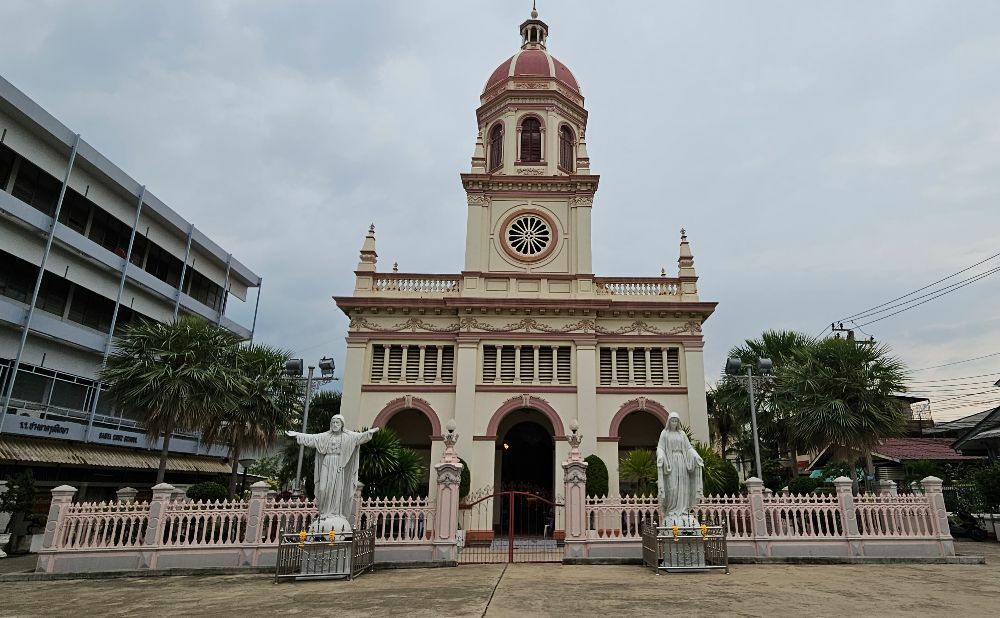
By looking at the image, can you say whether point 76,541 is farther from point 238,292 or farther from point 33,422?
point 238,292

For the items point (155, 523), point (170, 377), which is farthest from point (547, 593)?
point (170, 377)

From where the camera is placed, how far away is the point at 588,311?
24.9 meters

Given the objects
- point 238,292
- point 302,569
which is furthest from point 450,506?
point 238,292

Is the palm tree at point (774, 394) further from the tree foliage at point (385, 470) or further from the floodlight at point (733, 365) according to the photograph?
the tree foliage at point (385, 470)

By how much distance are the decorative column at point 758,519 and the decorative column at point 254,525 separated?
1209 cm

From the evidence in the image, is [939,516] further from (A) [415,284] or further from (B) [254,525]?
(A) [415,284]

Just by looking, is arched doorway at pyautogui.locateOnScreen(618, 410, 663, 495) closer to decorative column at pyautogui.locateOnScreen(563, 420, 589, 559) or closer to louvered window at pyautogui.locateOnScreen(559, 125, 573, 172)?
decorative column at pyautogui.locateOnScreen(563, 420, 589, 559)

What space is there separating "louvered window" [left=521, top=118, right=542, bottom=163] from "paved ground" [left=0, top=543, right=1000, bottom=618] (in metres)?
20.6

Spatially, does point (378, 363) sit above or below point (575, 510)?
above

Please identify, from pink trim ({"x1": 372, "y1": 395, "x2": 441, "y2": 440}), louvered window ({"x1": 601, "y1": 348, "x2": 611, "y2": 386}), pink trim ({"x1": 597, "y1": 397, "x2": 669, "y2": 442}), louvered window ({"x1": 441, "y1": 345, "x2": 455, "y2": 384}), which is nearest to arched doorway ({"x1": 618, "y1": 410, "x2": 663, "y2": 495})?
pink trim ({"x1": 597, "y1": 397, "x2": 669, "y2": 442})

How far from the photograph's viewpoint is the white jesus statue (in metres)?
13.0

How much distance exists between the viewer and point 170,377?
61.5 feet

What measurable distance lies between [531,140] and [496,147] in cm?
181

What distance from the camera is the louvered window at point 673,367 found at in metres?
24.5
